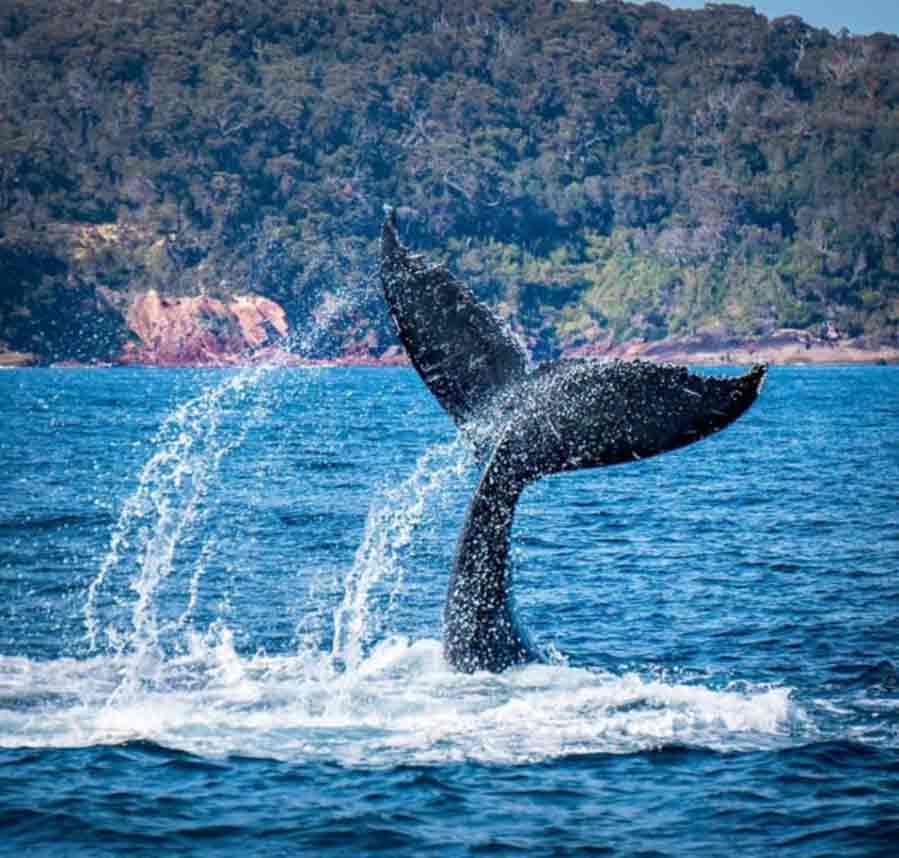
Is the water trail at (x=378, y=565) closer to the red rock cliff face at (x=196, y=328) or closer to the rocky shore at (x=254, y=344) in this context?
the rocky shore at (x=254, y=344)

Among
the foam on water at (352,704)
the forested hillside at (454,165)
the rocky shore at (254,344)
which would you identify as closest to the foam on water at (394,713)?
the foam on water at (352,704)

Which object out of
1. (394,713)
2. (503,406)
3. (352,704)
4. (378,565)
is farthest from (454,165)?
(503,406)

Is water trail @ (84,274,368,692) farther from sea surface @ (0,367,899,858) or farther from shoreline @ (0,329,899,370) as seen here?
shoreline @ (0,329,899,370)

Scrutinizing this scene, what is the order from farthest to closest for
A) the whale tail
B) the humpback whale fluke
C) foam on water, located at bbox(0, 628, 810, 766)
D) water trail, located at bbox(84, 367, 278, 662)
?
water trail, located at bbox(84, 367, 278, 662) → foam on water, located at bbox(0, 628, 810, 766) → the humpback whale fluke → the whale tail

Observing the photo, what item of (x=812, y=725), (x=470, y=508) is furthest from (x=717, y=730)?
(x=470, y=508)

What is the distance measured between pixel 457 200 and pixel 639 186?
21.0 metres

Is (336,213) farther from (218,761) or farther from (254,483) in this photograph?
(218,761)

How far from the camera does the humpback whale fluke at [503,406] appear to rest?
32.9 feet

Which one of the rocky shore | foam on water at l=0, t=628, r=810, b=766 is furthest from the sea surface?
the rocky shore

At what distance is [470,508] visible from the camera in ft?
37.4

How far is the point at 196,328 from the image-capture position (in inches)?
5212

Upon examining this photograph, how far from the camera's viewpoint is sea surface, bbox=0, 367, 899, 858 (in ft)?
33.0

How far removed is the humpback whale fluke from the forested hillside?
120 m

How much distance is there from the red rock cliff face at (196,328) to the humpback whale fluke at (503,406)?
394ft
